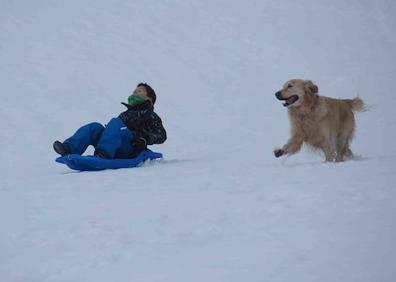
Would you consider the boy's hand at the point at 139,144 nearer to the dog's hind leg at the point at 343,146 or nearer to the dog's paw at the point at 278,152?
the dog's paw at the point at 278,152

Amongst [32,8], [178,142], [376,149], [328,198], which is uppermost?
[32,8]

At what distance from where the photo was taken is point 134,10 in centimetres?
1761

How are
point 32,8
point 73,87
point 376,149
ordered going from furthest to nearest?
point 32,8
point 73,87
point 376,149

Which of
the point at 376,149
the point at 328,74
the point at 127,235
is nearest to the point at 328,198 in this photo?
the point at 127,235

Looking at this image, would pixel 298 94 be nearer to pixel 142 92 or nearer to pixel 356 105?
pixel 356 105

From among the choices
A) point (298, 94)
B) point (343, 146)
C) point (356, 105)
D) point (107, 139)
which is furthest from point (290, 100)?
point (107, 139)

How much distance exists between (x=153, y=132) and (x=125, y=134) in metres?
0.36

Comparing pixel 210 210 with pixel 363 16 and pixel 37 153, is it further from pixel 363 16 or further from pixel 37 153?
pixel 363 16

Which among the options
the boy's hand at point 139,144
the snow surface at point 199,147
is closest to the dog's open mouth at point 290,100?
the snow surface at point 199,147

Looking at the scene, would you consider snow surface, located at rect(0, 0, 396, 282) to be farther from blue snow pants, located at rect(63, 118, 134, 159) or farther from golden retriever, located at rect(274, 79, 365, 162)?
blue snow pants, located at rect(63, 118, 134, 159)

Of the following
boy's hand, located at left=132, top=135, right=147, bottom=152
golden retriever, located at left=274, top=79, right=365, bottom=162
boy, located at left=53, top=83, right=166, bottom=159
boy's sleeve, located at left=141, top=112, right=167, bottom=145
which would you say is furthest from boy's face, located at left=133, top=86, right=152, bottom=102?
golden retriever, located at left=274, top=79, right=365, bottom=162

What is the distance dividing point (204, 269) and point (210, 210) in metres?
0.91

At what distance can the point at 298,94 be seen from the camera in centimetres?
553

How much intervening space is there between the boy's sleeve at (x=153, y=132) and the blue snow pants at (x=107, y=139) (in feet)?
0.65
